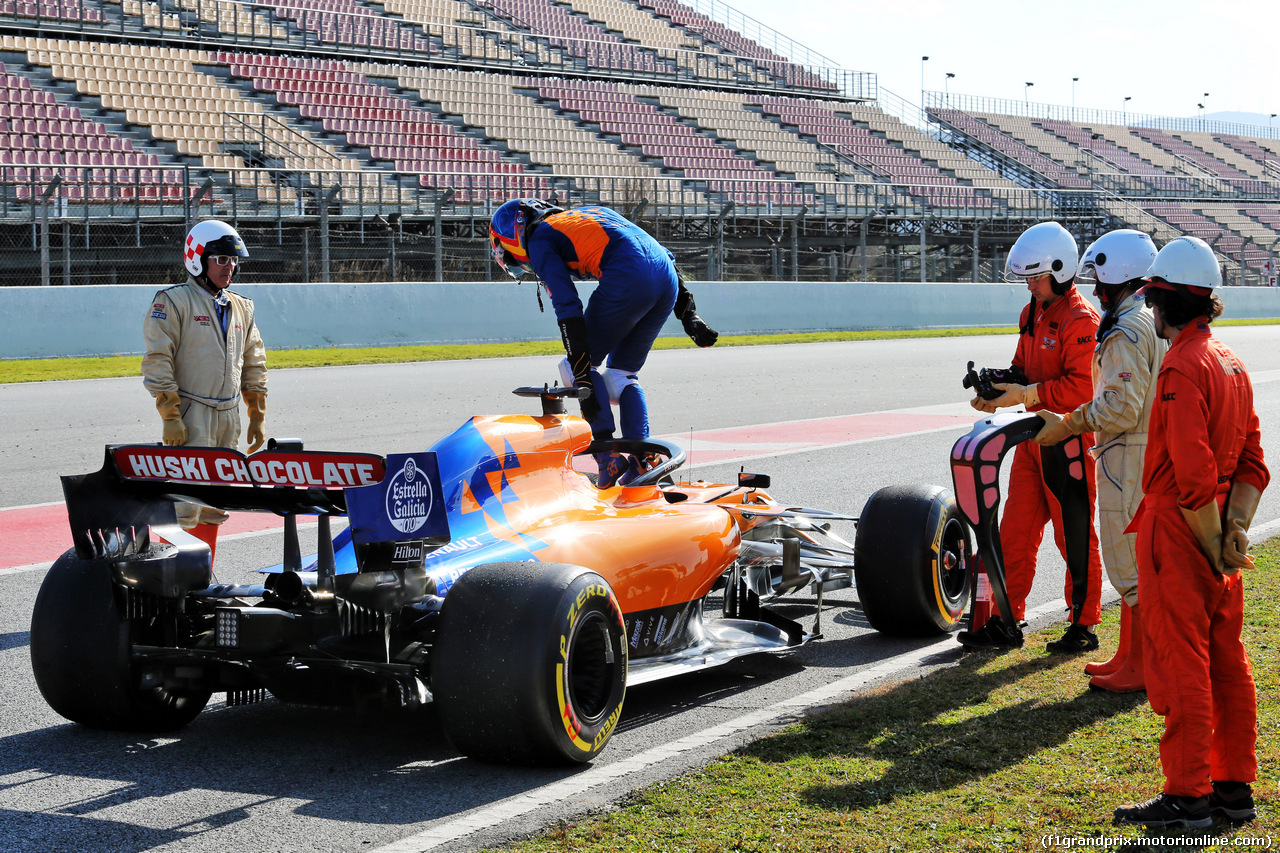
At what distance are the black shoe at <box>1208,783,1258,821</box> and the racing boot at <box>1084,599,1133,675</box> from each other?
1.37 m

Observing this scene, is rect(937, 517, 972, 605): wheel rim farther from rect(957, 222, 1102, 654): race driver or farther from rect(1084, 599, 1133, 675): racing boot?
rect(1084, 599, 1133, 675): racing boot

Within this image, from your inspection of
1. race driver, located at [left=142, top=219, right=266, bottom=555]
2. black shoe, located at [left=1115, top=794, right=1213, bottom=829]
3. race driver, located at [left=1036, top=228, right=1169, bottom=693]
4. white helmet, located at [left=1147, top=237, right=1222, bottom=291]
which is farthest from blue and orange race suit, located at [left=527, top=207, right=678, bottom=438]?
black shoe, located at [left=1115, top=794, right=1213, bottom=829]

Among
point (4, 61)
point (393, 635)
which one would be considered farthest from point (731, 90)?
point (393, 635)

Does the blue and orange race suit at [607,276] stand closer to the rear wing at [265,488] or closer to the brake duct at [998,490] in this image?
the brake duct at [998,490]

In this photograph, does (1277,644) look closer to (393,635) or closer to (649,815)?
(649,815)

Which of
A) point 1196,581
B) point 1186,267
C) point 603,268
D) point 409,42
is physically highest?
point 409,42

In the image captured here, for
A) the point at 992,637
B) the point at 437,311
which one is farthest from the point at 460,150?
the point at 992,637

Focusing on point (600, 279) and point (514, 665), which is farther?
point (600, 279)

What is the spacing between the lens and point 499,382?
16.7m

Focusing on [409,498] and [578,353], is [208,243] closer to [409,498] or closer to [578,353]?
[578,353]

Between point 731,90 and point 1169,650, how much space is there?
144 ft

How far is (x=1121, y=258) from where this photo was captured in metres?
5.13

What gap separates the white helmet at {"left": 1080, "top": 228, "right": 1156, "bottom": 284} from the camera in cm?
512

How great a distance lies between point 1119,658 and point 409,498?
8.75 feet
